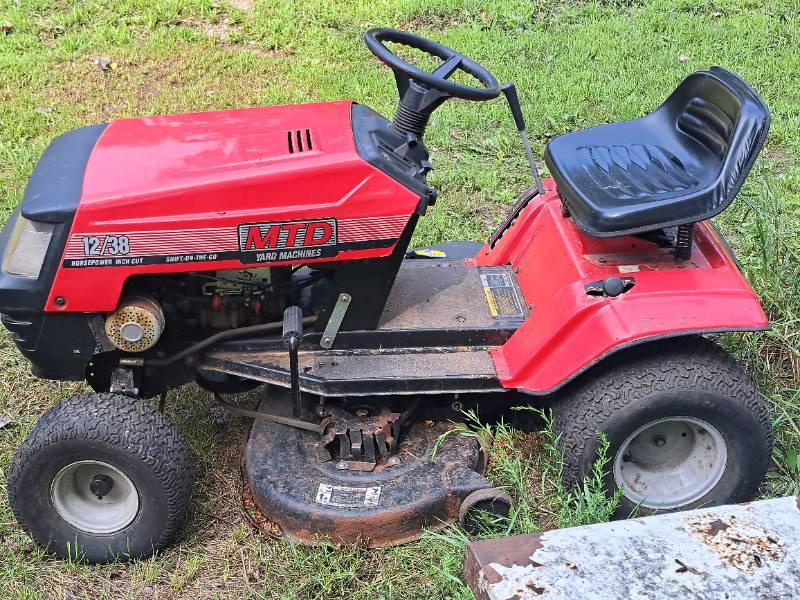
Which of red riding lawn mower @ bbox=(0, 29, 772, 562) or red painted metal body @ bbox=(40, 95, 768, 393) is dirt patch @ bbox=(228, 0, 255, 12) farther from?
red painted metal body @ bbox=(40, 95, 768, 393)

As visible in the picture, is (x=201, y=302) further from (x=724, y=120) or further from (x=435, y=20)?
(x=435, y=20)

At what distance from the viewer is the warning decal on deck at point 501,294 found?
3.14m

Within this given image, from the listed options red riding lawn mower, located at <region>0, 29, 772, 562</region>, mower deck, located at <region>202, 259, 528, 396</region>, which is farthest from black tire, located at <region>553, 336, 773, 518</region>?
mower deck, located at <region>202, 259, 528, 396</region>

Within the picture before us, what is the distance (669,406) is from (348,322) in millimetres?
1037

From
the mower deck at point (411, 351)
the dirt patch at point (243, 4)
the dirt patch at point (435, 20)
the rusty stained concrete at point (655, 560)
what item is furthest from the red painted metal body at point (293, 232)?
the dirt patch at point (243, 4)

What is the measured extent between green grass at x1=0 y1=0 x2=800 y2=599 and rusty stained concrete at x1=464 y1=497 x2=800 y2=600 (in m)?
0.45

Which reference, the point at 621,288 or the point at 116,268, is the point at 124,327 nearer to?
the point at 116,268

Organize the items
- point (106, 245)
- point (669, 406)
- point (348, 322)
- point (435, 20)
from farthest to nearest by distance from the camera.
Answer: point (435, 20) < point (348, 322) < point (669, 406) < point (106, 245)

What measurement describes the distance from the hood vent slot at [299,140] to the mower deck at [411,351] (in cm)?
60

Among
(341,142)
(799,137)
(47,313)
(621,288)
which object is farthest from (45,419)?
(799,137)

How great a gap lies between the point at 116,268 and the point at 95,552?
0.89m

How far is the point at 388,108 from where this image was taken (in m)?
→ 5.53

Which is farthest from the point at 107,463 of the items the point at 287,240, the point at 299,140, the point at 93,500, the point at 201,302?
the point at 299,140

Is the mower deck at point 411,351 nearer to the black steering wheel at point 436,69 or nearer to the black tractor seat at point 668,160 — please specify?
the black tractor seat at point 668,160
